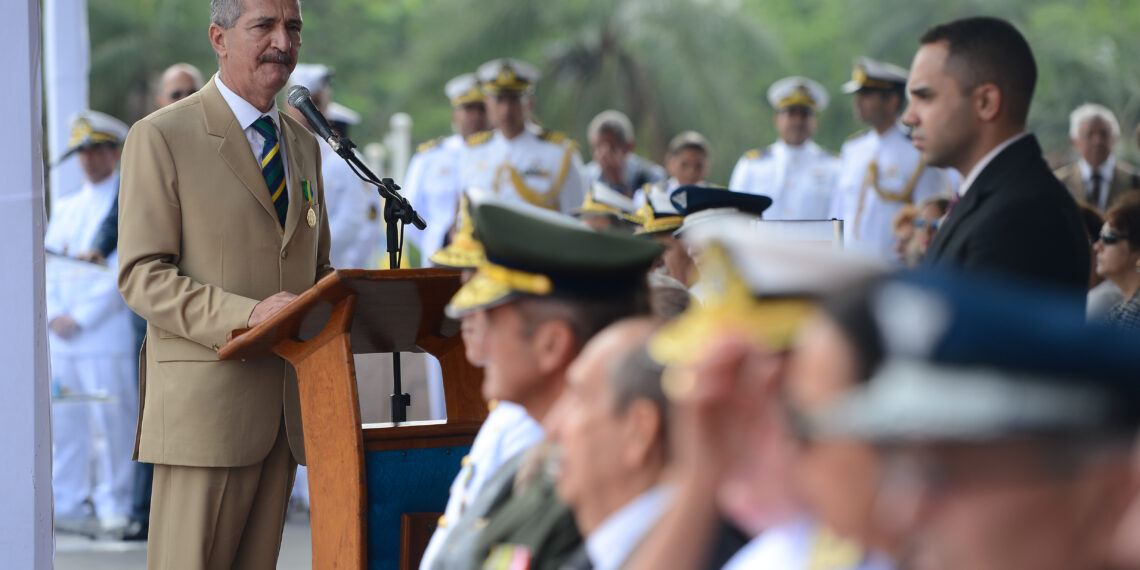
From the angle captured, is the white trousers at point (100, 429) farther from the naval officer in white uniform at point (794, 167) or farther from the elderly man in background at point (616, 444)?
the elderly man in background at point (616, 444)

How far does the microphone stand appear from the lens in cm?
354

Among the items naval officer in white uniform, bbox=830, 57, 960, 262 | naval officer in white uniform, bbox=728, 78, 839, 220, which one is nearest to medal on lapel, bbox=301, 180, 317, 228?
naval officer in white uniform, bbox=830, 57, 960, 262

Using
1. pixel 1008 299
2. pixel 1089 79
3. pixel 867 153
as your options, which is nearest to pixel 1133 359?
pixel 1008 299

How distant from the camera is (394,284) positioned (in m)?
3.10

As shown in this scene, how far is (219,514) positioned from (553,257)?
1.73 meters

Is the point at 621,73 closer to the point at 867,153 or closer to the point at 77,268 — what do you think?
the point at 867,153

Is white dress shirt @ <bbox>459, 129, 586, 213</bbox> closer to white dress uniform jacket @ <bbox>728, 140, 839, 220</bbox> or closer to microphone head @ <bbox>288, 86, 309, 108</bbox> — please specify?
white dress uniform jacket @ <bbox>728, 140, 839, 220</bbox>

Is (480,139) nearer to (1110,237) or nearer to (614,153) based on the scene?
(614,153)

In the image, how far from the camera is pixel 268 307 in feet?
10.9

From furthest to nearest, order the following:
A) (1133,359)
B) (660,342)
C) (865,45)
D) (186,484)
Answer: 1. (865,45)
2. (186,484)
3. (660,342)
4. (1133,359)

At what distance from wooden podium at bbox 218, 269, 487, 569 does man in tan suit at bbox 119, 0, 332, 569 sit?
14cm

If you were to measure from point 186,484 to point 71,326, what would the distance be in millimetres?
4544

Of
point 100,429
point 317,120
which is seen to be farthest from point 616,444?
point 100,429

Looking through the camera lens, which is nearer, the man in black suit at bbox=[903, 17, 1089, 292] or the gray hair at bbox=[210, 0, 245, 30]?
the man in black suit at bbox=[903, 17, 1089, 292]
